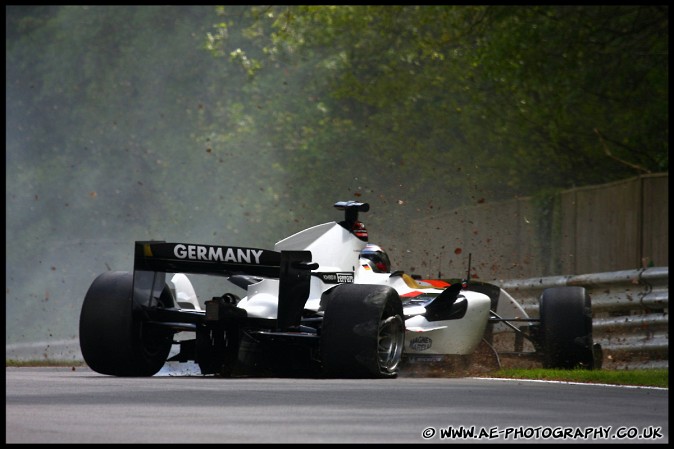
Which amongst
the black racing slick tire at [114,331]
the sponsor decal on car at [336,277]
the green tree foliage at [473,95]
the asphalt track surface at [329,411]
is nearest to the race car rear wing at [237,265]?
the black racing slick tire at [114,331]

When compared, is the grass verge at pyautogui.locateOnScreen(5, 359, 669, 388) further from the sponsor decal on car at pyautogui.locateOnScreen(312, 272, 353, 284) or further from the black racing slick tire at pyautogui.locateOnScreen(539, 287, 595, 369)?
the sponsor decal on car at pyautogui.locateOnScreen(312, 272, 353, 284)

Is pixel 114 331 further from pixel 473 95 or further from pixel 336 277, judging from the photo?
pixel 473 95

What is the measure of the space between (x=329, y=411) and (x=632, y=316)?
746 cm

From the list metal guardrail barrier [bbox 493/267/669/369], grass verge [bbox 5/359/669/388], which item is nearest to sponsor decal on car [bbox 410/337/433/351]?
grass verge [bbox 5/359/669/388]

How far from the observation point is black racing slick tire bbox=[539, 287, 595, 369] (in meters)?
14.9

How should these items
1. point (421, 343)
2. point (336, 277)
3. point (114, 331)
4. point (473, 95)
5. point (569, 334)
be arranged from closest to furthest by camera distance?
point (114, 331) → point (421, 343) → point (336, 277) → point (569, 334) → point (473, 95)

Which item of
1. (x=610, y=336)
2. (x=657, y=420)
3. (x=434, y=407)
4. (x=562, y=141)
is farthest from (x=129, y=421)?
(x=562, y=141)

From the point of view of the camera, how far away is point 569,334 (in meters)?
14.9

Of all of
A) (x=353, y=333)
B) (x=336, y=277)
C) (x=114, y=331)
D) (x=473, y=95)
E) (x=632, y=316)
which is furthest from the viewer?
(x=473, y=95)

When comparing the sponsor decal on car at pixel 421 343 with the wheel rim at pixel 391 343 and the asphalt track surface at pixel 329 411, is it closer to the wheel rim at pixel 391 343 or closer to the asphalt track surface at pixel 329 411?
the wheel rim at pixel 391 343

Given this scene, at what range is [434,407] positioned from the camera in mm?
10133

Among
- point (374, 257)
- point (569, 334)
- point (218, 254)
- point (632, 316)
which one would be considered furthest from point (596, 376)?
point (218, 254)

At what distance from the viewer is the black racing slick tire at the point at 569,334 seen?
14.9 m

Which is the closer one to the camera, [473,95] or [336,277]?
[336,277]
